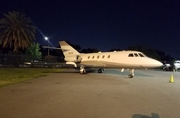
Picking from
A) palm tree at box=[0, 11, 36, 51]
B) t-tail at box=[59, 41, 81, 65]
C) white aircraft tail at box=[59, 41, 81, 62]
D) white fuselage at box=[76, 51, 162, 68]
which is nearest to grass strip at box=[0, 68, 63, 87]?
t-tail at box=[59, 41, 81, 65]

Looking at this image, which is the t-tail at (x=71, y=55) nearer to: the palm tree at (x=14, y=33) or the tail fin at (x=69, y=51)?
the tail fin at (x=69, y=51)

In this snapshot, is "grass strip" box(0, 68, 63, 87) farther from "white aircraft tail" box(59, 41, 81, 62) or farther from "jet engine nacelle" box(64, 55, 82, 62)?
"white aircraft tail" box(59, 41, 81, 62)

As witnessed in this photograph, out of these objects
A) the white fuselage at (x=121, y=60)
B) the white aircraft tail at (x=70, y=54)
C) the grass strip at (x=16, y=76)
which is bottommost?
the grass strip at (x=16, y=76)

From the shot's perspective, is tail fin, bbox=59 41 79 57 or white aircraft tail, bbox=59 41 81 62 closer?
white aircraft tail, bbox=59 41 81 62

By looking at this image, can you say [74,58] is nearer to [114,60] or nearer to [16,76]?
[114,60]

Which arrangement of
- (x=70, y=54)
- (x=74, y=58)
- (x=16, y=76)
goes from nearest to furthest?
(x=16, y=76) < (x=74, y=58) < (x=70, y=54)

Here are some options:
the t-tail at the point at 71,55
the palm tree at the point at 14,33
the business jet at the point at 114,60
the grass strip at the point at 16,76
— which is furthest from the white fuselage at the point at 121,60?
the palm tree at the point at 14,33

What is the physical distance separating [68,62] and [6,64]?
72.9 feet

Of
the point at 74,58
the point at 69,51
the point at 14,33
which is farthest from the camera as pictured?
the point at 14,33

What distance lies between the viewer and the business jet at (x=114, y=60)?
20.3m

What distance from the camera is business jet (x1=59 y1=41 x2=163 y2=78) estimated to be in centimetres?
2027

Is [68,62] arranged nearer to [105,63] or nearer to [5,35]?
[105,63]

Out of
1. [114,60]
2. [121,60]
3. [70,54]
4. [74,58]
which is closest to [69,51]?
[70,54]

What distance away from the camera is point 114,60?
23.0 meters
